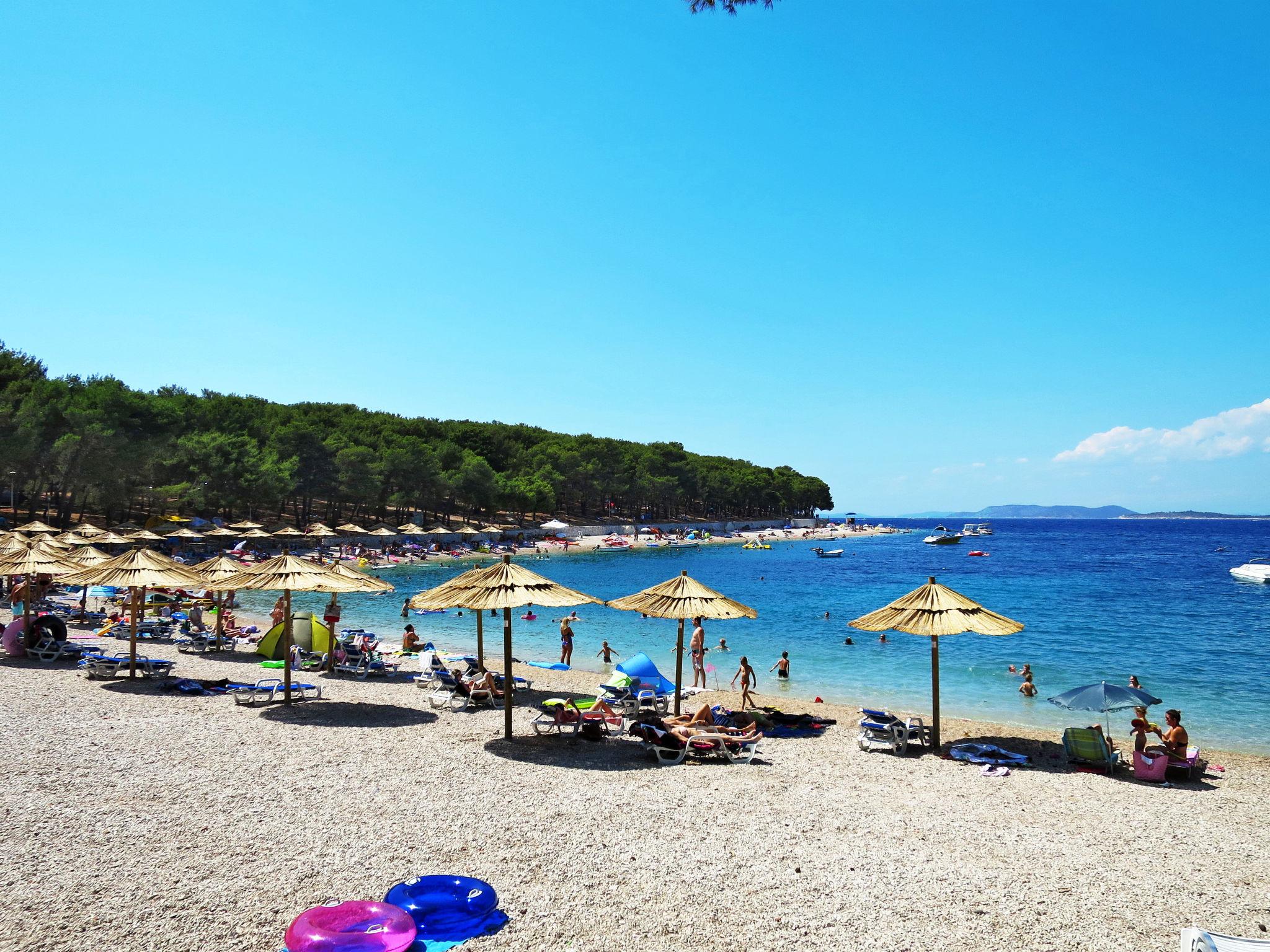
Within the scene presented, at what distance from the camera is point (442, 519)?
79688mm

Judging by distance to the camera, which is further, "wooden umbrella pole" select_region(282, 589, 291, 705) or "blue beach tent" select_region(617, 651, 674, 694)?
"blue beach tent" select_region(617, 651, 674, 694)

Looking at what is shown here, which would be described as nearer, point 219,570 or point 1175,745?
point 1175,745

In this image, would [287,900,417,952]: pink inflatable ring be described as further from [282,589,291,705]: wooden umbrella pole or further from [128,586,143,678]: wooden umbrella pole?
[128,586,143,678]: wooden umbrella pole

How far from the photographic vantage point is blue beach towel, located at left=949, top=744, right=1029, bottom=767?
1049 centimetres

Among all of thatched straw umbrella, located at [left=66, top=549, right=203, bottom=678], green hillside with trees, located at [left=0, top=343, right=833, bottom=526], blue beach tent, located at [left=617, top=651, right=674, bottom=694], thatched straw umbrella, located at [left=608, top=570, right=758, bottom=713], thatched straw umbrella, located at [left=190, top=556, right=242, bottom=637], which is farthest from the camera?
green hillside with trees, located at [left=0, top=343, right=833, bottom=526]

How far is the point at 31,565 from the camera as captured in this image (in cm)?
1462

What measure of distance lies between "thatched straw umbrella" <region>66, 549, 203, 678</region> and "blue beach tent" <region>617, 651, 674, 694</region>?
7812 mm

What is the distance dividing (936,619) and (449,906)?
778 centimetres

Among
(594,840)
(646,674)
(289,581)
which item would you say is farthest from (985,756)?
(289,581)

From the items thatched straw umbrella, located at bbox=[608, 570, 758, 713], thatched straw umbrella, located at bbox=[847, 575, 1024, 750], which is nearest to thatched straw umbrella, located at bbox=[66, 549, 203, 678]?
thatched straw umbrella, located at bbox=[608, 570, 758, 713]

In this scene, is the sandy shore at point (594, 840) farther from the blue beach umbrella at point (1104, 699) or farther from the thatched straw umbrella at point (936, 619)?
the thatched straw umbrella at point (936, 619)

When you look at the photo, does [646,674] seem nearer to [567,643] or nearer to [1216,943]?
[567,643]

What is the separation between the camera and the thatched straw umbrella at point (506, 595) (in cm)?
978

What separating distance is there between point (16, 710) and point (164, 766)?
13.8ft
